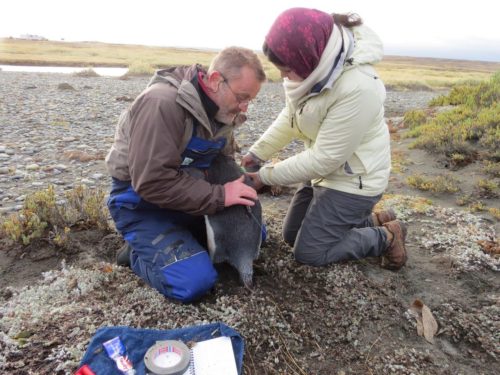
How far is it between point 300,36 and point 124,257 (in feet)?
9.14

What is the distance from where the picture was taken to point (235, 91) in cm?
353

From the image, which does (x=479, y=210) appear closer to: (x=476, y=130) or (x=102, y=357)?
(x=476, y=130)

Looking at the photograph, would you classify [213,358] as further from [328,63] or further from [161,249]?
[328,63]

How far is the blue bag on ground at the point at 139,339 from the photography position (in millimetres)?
2857

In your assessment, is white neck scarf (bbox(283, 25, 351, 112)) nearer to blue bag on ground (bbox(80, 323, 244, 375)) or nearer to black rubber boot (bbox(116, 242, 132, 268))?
blue bag on ground (bbox(80, 323, 244, 375))

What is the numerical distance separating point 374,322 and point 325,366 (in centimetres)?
73

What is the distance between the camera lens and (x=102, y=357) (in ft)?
9.51

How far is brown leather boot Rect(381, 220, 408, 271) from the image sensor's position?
14.9 feet

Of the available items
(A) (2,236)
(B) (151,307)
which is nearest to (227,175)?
(B) (151,307)

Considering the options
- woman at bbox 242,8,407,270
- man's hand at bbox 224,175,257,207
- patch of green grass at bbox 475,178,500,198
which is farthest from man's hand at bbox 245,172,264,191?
patch of green grass at bbox 475,178,500,198

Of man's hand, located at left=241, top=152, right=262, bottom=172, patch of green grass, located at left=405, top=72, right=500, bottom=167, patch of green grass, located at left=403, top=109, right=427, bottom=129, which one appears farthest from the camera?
patch of green grass, located at left=403, top=109, right=427, bottom=129

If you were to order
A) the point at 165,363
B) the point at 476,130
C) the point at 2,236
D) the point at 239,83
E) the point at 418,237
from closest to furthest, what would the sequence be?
1. the point at 165,363
2. the point at 239,83
3. the point at 2,236
4. the point at 418,237
5. the point at 476,130

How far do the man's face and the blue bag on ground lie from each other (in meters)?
1.84

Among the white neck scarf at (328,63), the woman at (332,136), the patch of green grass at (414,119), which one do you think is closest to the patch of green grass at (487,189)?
the woman at (332,136)
